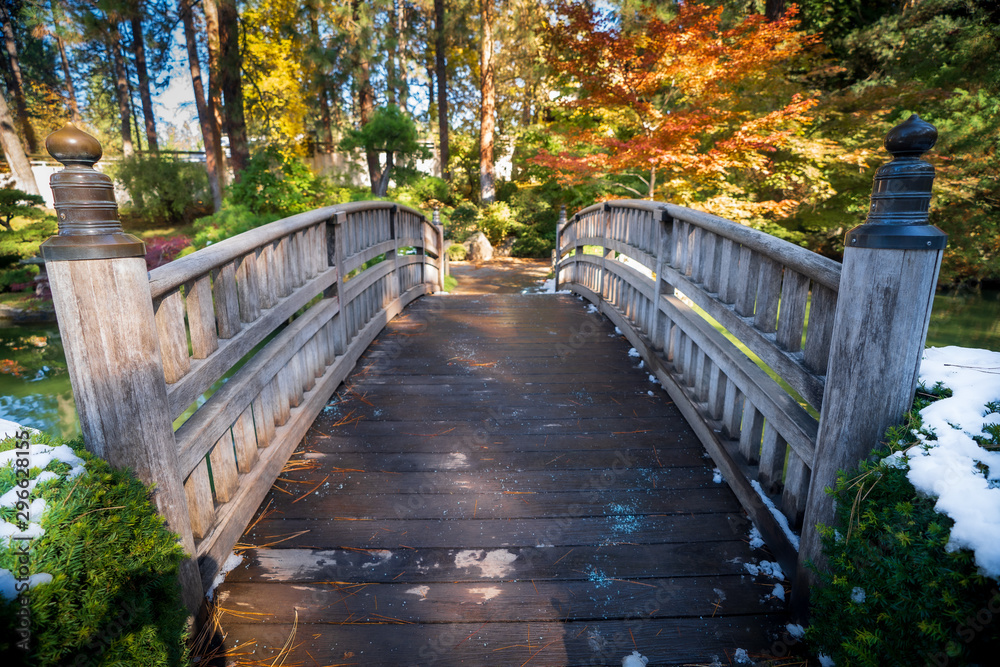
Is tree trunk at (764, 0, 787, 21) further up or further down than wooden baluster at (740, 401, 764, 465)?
further up

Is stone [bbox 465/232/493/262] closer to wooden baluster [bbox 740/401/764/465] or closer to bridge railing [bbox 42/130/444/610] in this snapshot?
bridge railing [bbox 42/130/444/610]

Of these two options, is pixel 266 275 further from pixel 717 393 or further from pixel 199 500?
pixel 717 393

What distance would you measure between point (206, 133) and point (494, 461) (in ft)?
59.7

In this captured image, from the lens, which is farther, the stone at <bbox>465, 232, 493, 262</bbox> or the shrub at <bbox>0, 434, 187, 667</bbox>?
the stone at <bbox>465, 232, 493, 262</bbox>

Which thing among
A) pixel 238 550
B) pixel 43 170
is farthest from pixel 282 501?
pixel 43 170

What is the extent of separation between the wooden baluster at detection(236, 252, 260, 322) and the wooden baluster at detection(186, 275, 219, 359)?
346mm

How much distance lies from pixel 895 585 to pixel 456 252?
1521 centimetres

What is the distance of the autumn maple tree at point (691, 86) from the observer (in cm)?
846

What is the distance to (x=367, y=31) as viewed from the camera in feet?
46.3

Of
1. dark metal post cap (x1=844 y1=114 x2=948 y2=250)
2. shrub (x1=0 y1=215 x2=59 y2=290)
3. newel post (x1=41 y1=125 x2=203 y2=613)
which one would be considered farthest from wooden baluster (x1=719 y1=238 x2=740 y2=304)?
shrub (x1=0 y1=215 x2=59 y2=290)

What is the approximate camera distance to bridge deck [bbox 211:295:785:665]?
1.77m

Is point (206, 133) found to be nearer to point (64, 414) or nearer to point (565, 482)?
point (64, 414)

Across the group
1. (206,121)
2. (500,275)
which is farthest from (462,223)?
(206,121)

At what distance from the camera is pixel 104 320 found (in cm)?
145
